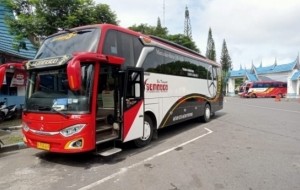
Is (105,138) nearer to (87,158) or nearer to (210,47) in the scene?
(87,158)

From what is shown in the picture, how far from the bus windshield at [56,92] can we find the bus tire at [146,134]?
2.57m

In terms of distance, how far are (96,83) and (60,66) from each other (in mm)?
877

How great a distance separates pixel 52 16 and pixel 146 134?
8.56m

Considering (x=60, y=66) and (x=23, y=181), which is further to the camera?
(x=60, y=66)

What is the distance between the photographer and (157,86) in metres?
9.36

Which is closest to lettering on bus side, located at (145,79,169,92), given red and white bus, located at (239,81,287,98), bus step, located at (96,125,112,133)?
bus step, located at (96,125,112,133)

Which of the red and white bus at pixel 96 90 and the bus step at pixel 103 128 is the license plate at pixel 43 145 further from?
the bus step at pixel 103 128

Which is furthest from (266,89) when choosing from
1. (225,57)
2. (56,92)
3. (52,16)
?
(56,92)

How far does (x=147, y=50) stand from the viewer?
8.91m

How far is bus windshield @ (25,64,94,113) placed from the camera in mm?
6465

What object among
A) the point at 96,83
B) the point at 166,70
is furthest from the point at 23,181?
the point at 166,70

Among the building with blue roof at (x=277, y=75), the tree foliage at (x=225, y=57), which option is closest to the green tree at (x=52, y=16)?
the building with blue roof at (x=277, y=75)

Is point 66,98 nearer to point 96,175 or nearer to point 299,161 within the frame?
point 96,175

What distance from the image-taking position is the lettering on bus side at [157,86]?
28.9ft
